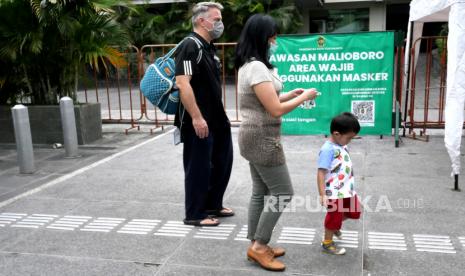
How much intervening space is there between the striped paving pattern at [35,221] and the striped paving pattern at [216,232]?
1.56 metres

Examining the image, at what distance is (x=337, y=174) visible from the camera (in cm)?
355

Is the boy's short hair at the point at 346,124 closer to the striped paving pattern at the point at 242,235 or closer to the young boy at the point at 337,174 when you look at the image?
the young boy at the point at 337,174

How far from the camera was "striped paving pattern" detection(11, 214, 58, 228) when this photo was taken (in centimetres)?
461

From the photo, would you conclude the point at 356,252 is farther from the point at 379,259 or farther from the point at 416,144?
the point at 416,144

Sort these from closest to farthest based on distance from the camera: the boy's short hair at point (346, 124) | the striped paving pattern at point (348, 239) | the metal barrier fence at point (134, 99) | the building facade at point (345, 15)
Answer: the boy's short hair at point (346, 124), the striped paving pattern at point (348, 239), the metal barrier fence at point (134, 99), the building facade at point (345, 15)

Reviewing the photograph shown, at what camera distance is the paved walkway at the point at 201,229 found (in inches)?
144

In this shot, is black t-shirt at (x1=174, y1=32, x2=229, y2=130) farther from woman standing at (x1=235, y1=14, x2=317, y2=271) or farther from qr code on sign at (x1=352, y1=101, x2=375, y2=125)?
qr code on sign at (x1=352, y1=101, x2=375, y2=125)

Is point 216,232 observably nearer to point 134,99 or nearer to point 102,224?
point 102,224

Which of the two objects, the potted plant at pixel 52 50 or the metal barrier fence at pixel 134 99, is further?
the metal barrier fence at pixel 134 99

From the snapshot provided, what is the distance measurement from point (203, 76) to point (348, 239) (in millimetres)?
1840

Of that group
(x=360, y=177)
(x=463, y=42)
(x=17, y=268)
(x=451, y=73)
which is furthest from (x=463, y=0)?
(x=17, y=268)

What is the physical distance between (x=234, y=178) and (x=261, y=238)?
2.49m

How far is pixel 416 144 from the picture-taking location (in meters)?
7.46

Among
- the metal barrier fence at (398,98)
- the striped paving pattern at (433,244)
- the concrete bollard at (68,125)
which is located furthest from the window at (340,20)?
the striped paving pattern at (433,244)
